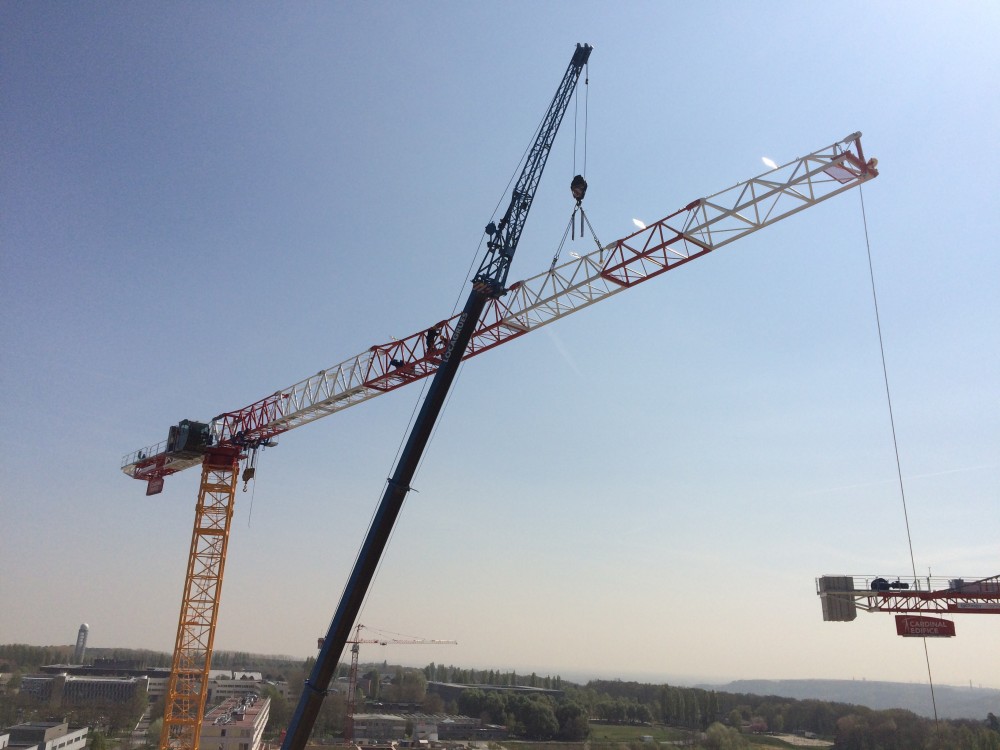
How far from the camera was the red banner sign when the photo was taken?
35.3 meters

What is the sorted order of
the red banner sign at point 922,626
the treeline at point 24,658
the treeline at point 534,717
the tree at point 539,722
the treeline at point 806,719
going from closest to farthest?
the red banner sign at point 922,626 → the treeline at point 806,719 → the tree at point 539,722 → the treeline at point 534,717 → the treeline at point 24,658

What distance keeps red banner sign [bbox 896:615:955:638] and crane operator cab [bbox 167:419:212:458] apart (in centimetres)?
4418

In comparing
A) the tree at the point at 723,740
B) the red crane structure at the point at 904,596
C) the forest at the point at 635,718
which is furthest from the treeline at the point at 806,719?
the red crane structure at the point at 904,596

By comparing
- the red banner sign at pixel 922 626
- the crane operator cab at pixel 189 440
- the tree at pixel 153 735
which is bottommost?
the tree at pixel 153 735

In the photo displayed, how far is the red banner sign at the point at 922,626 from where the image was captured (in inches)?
1391

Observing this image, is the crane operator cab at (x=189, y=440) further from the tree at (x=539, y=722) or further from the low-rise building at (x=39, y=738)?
the tree at (x=539, y=722)

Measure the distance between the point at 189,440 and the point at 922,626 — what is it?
4640 centimetres

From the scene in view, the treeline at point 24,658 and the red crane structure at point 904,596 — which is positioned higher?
the red crane structure at point 904,596

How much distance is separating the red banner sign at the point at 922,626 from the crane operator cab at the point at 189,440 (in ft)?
145

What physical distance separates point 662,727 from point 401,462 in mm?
116763

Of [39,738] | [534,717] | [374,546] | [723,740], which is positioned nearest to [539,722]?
[534,717]

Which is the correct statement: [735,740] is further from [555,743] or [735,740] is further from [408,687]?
[408,687]

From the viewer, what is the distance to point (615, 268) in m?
30.5

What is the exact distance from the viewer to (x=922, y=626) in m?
36.0
